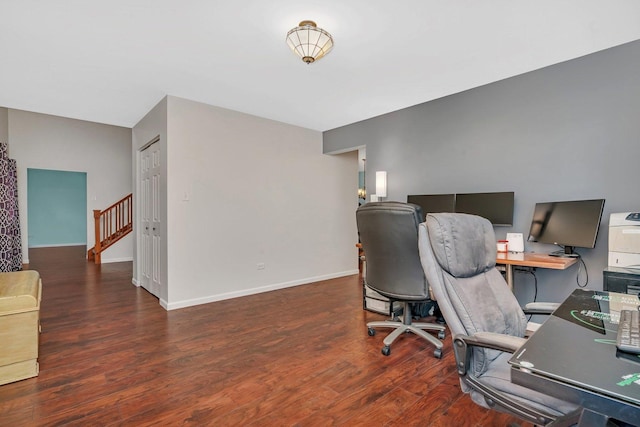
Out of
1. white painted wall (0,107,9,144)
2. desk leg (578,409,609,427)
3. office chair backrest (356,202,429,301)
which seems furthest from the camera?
white painted wall (0,107,9,144)

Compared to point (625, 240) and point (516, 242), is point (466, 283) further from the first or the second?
point (516, 242)

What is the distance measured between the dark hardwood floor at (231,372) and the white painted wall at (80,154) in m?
4.62

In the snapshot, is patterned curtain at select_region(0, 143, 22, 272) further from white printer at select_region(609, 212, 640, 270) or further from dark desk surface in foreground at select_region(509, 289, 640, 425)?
white printer at select_region(609, 212, 640, 270)

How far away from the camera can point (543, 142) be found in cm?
293

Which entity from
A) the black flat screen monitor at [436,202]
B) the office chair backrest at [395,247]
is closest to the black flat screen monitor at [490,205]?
the black flat screen monitor at [436,202]

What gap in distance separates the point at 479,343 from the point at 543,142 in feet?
8.58

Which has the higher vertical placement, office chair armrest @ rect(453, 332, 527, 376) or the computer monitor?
the computer monitor

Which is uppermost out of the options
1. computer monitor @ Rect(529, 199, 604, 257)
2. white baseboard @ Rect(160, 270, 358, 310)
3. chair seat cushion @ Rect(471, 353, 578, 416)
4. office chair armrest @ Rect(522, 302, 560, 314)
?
computer monitor @ Rect(529, 199, 604, 257)

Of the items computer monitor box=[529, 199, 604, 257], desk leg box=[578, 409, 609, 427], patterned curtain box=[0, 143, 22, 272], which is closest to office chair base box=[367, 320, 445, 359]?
computer monitor box=[529, 199, 604, 257]

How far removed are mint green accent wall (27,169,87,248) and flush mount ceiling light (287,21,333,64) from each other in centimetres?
927

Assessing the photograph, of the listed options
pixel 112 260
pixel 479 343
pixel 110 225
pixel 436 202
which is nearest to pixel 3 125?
pixel 110 225

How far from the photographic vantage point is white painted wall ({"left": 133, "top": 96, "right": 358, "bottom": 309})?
3.68 metres

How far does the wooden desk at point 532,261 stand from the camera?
7.78 ft

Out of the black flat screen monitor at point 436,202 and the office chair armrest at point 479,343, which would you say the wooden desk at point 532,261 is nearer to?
the black flat screen monitor at point 436,202
